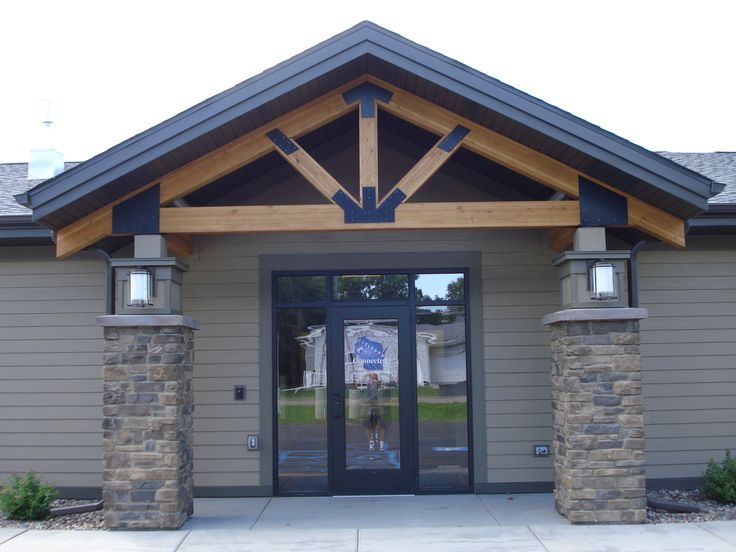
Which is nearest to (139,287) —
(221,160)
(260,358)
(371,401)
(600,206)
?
(221,160)

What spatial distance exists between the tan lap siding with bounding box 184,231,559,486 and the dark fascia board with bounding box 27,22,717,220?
224cm

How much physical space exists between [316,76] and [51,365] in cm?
493

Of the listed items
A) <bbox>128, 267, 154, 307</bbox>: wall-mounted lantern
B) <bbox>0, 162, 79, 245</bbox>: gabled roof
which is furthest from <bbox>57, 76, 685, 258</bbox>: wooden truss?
<bbox>0, 162, 79, 245</bbox>: gabled roof

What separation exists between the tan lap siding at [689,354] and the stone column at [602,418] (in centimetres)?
182

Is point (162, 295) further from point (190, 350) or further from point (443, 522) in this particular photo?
point (443, 522)

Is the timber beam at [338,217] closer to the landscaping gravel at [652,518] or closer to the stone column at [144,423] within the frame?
the stone column at [144,423]

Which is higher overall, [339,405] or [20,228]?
[20,228]

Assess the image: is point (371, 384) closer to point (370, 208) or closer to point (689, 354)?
point (370, 208)

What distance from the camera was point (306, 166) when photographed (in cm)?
766

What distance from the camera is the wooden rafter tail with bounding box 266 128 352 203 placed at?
758cm

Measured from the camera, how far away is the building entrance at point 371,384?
9289 millimetres

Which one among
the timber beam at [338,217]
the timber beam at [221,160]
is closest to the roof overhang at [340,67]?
the timber beam at [221,160]

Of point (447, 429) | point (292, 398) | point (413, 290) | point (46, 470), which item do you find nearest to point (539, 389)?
point (447, 429)

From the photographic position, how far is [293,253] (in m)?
9.45
